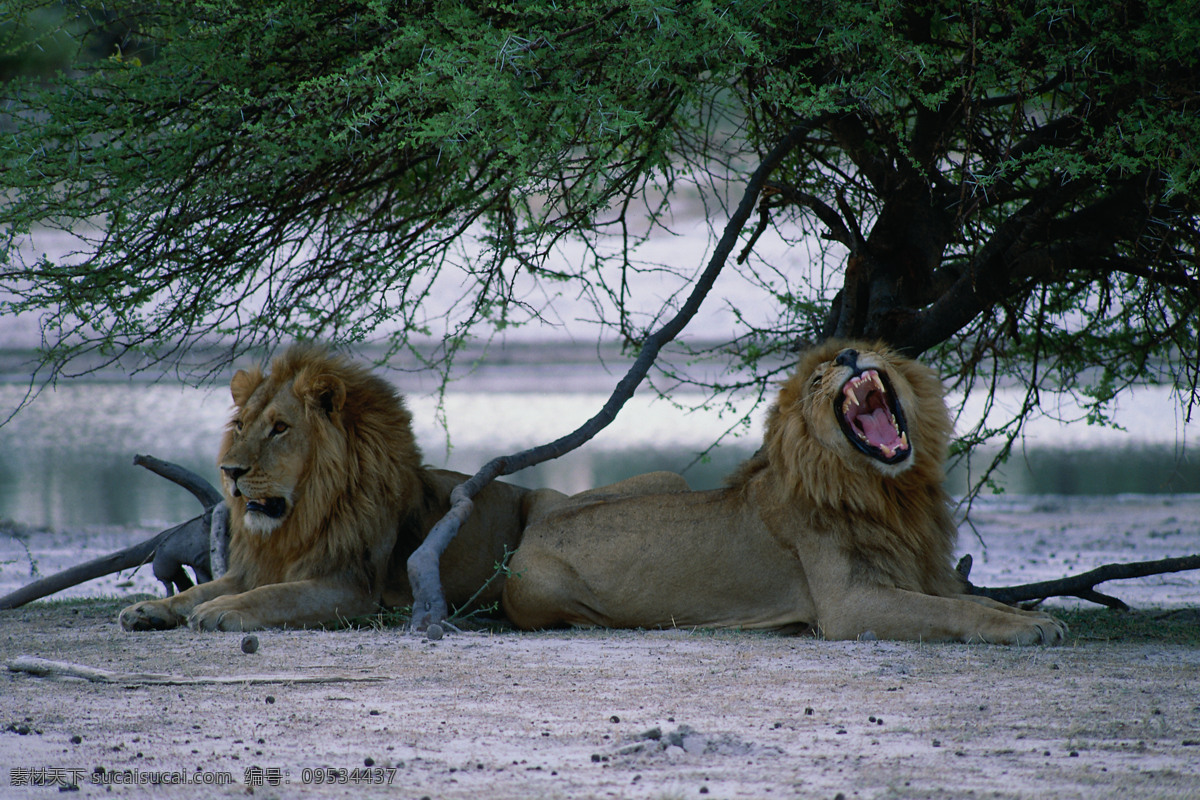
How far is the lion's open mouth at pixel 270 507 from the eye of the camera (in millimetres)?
5832

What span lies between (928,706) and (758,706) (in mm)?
509

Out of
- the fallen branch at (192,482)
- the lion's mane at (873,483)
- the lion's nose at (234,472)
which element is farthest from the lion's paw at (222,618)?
the lion's mane at (873,483)

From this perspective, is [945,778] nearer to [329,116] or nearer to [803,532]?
[803,532]

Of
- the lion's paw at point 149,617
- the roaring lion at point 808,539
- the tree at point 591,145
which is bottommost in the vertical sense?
the lion's paw at point 149,617

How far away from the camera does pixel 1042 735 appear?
3242mm

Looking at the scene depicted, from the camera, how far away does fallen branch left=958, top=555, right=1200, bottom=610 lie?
5.91 metres

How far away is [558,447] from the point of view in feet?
19.8

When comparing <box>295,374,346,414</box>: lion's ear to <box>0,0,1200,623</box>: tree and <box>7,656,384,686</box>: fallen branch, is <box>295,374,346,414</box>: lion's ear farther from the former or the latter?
<box>7,656,384,686</box>: fallen branch

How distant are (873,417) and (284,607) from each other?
285 cm

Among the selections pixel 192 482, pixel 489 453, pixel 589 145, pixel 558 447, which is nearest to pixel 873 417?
pixel 558 447

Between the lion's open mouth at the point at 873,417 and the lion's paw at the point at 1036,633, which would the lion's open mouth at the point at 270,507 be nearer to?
the lion's open mouth at the point at 873,417

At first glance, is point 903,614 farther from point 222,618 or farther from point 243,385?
point 243,385

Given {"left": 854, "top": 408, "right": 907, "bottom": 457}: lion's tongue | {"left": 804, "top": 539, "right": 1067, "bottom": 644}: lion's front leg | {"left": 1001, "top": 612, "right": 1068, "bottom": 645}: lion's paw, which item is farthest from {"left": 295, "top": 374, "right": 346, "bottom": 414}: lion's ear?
{"left": 1001, "top": 612, "right": 1068, "bottom": 645}: lion's paw

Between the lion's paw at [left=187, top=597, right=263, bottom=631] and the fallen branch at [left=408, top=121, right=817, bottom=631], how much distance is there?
0.74 m
